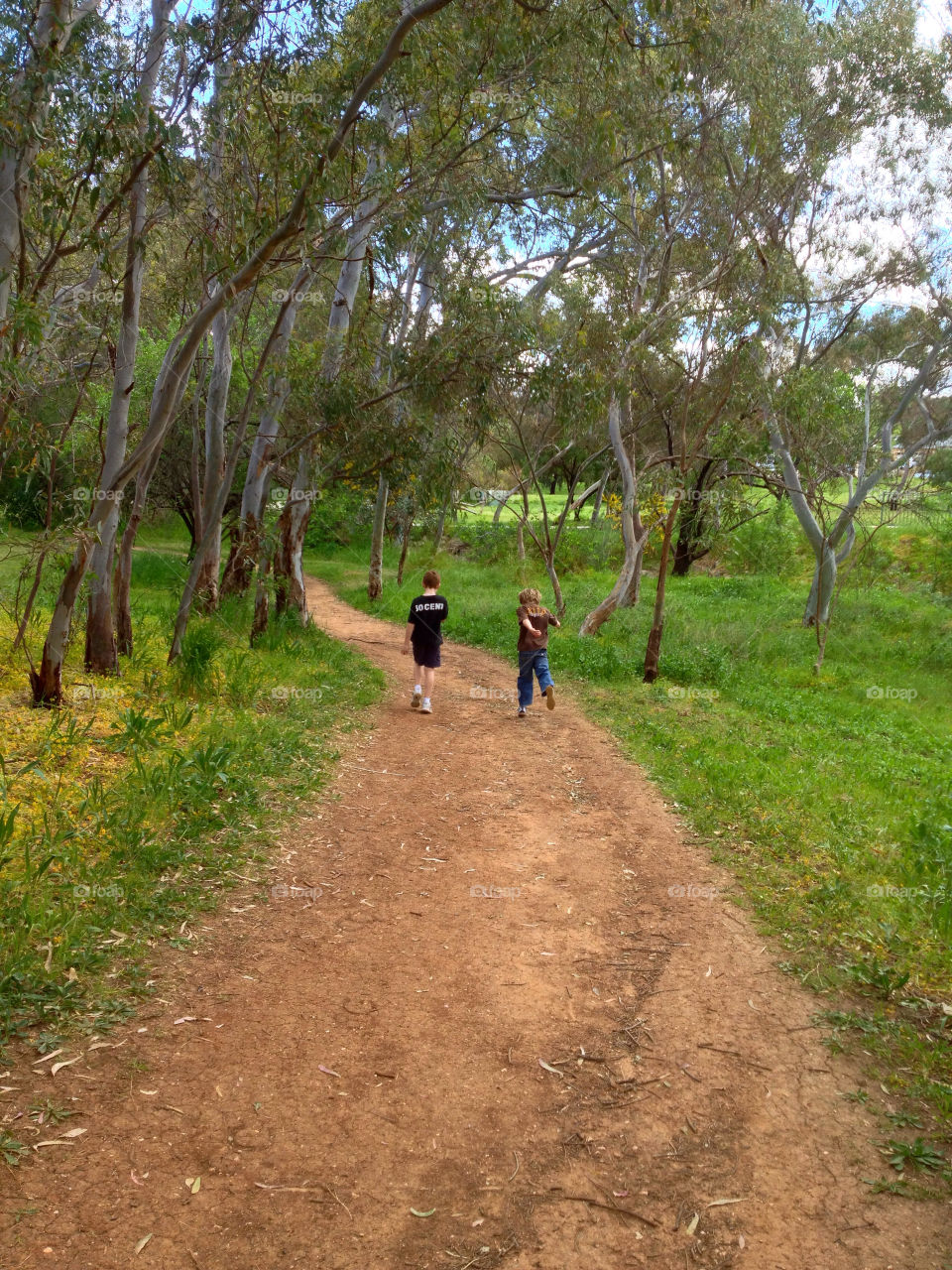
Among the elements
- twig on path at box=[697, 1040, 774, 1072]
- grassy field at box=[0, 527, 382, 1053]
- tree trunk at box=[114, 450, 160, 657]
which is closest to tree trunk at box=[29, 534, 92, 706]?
grassy field at box=[0, 527, 382, 1053]

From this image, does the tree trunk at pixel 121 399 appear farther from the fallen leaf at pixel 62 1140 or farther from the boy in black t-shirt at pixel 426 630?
the fallen leaf at pixel 62 1140

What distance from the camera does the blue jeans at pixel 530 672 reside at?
10398 millimetres

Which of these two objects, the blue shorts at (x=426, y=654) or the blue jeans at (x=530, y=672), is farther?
the blue shorts at (x=426, y=654)

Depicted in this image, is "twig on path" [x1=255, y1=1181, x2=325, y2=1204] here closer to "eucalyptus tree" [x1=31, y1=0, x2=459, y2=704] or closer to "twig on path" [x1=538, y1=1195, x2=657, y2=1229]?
"twig on path" [x1=538, y1=1195, x2=657, y2=1229]

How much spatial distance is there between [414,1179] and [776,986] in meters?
2.42

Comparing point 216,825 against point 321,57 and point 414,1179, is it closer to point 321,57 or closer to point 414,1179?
point 414,1179

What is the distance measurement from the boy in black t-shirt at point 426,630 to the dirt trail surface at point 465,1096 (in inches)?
163

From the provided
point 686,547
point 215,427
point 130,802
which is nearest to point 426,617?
point 130,802

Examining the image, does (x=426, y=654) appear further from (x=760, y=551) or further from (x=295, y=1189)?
(x=760, y=551)

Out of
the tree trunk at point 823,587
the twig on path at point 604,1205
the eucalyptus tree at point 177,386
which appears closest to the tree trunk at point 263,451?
the eucalyptus tree at point 177,386

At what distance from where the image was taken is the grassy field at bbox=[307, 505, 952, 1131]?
501 centimetres

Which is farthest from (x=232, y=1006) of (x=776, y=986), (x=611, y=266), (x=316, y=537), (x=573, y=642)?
(x=316, y=537)

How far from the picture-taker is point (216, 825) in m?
6.41

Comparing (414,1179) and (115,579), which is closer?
(414,1179)
